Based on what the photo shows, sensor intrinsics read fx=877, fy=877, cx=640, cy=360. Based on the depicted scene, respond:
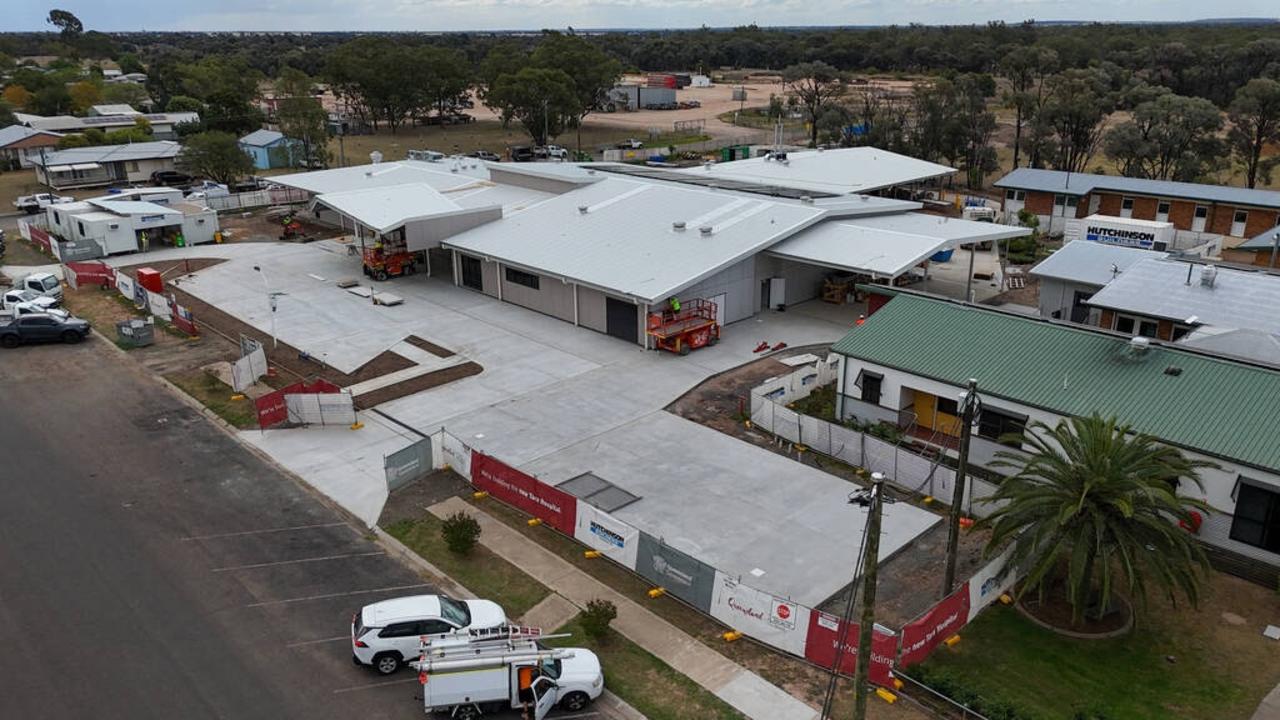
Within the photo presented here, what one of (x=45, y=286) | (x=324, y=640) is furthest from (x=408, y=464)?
(x=45, y=286)

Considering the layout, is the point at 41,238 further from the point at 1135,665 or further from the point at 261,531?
the point at 1135,665

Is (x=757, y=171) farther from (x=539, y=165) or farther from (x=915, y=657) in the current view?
(x=915, y=657)

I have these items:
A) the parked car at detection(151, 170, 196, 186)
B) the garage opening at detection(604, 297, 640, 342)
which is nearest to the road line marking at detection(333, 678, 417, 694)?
the garage opening at detection(604, 297, 640, 342)

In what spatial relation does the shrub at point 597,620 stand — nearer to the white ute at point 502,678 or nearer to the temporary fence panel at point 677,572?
the white ute at point 502,678

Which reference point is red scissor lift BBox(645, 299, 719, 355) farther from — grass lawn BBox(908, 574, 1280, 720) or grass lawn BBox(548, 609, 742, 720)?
grass lawn BBox(908, 574, 1280, 720)

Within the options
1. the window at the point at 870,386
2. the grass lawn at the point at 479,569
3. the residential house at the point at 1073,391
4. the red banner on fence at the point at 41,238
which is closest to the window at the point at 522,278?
the residential house at the point at 1073,391

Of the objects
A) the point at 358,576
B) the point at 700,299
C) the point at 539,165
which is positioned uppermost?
the point at 539,165

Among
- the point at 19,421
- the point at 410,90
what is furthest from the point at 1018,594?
the point at 410,90
